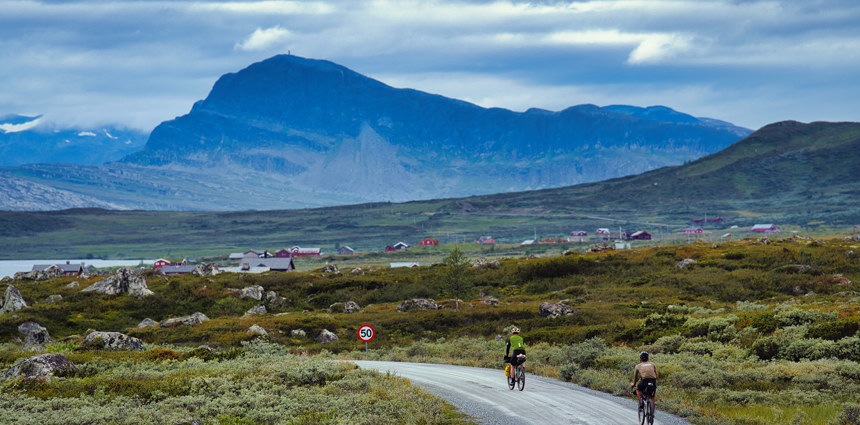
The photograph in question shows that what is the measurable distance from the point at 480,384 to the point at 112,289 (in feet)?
203

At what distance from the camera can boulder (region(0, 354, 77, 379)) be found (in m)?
26.3

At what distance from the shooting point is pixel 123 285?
81125mm

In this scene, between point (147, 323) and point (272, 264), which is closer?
point (147, 323)

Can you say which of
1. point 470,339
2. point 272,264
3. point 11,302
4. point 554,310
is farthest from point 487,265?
point 272,264

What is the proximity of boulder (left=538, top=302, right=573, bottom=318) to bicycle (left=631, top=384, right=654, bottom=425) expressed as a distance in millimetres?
33246

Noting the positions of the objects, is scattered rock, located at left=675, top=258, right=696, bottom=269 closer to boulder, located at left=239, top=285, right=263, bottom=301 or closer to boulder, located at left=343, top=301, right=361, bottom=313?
boulder, located at left=343, top=301, right=361, bottom=313

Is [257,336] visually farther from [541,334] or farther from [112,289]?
[112,289]

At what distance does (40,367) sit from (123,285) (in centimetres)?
5764

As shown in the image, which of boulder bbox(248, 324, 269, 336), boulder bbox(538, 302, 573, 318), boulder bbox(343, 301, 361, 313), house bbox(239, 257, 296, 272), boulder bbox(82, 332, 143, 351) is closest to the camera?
boulder bbox(82, 332, 143, 351)

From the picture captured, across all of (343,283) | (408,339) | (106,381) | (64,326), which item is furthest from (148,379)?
(343,283)

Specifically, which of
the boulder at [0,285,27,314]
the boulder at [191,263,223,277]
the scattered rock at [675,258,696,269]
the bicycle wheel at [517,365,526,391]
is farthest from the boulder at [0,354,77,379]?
the boulder at [191,263,223,277]

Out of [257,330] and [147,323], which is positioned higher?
[257,330]

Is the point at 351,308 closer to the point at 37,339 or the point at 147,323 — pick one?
the point at 147,323

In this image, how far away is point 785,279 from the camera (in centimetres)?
6969
